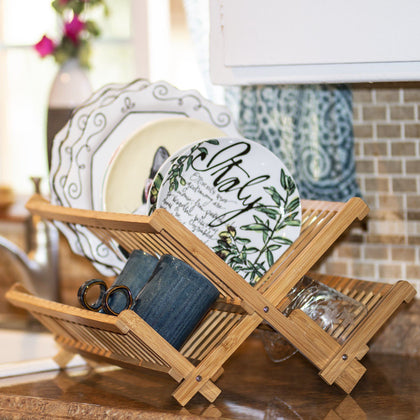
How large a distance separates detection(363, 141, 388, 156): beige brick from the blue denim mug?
46 cm

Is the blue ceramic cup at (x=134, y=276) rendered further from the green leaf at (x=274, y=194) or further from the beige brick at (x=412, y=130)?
the beige brick at (x=412, y=130)

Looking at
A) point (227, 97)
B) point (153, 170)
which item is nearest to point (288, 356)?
point (153, 170)

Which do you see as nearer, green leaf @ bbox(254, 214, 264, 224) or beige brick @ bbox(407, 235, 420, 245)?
green leaf @ bbox(254, 214, 264, 224)

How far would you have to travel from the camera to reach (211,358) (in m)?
0.93

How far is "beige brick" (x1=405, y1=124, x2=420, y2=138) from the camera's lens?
3.96 ft

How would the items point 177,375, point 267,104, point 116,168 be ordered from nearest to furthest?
point 177,375
point 116,168
point 267,104

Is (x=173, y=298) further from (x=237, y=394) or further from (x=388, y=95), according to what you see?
(x=388, y=95)

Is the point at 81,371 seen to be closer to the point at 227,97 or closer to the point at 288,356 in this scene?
the point at 288,356

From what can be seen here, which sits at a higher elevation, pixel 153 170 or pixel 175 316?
pixel 153 170

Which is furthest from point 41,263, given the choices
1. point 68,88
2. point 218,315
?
point 218,315

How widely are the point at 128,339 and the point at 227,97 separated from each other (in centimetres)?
60

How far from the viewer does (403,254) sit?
48.4 inches

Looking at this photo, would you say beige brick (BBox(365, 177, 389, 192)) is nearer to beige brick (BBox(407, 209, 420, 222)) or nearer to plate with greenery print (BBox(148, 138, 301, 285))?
beige brick (BBox(407, 209, 420, 222))

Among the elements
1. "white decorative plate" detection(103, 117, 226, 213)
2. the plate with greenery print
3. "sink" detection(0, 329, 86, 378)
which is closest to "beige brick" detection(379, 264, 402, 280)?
the plate with greenery print
